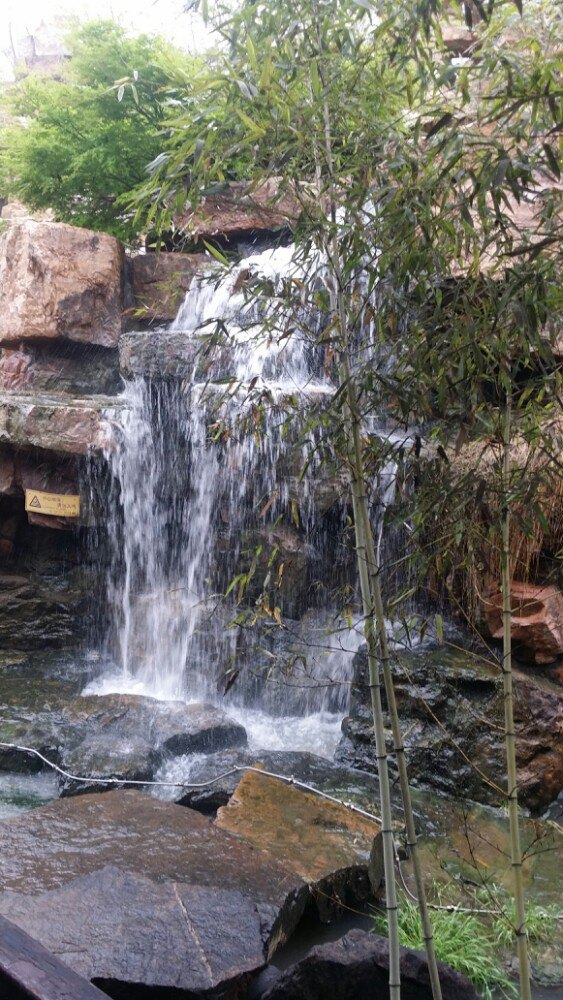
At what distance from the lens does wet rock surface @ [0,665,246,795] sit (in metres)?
4.68

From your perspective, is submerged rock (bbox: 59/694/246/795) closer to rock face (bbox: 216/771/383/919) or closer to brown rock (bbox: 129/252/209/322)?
rock face (bbox: 216/771/383/919)

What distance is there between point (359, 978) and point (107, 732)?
10.4ft

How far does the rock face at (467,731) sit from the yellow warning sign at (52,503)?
3301 millimetres

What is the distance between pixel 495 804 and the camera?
4582 millimetres

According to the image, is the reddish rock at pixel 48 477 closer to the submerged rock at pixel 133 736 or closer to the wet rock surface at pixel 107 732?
the wet rock surface at pixel 107 732

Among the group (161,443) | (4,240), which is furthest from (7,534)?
(4,240)

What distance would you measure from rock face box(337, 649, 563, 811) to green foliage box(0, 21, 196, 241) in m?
6.25

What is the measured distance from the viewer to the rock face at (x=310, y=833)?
3322mm

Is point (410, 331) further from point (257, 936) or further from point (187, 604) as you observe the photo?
point (187, 604)

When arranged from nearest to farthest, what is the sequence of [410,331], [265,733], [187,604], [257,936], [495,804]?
[410,331] → [257,936] → [495,804] → [265,733] → [187,604]

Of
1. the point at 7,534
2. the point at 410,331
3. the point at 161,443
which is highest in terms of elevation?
the point at 410,331

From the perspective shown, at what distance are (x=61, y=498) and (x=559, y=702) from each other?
4.54 metres

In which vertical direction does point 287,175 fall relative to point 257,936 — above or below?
above

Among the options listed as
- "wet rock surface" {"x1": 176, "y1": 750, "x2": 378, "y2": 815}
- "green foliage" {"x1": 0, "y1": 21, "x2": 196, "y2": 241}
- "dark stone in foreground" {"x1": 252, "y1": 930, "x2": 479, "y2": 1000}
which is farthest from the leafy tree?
"green foliage" {"x1": 0, "y1": 21, "x2": 196, "y2": 241}
